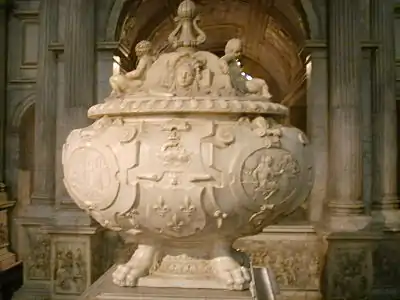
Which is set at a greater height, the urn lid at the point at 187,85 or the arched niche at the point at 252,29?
the arched niche at the point at 252,29

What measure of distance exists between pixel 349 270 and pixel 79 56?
175 inches

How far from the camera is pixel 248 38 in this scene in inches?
577

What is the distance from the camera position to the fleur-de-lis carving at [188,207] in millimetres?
3441

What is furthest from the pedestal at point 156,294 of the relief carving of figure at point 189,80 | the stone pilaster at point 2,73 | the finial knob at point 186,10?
the stone pilaster at point 2,73

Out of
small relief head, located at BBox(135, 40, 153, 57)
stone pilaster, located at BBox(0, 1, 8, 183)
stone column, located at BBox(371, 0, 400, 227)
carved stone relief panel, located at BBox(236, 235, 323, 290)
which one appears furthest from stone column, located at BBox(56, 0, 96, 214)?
small relief head, located at BBox(135, 40, 153, 57)

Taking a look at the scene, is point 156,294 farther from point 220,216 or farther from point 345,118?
point 345,118

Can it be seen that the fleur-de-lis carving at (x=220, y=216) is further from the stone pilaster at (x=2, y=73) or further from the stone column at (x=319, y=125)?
the stone pilaster at (x=2, y=73)

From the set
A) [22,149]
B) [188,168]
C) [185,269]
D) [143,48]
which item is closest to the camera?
[188,168]

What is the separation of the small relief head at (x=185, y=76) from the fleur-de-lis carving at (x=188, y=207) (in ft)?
2.31

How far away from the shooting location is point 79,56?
860cm

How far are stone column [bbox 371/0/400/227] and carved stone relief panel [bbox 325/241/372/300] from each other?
0.90 meters

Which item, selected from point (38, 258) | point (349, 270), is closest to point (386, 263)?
point (349, 270)

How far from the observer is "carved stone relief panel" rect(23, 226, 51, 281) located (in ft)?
29.5

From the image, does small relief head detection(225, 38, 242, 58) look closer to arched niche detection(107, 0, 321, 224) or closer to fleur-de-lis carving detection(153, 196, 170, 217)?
fleur-de-lis carving detection(153, 196, 170, 217)
